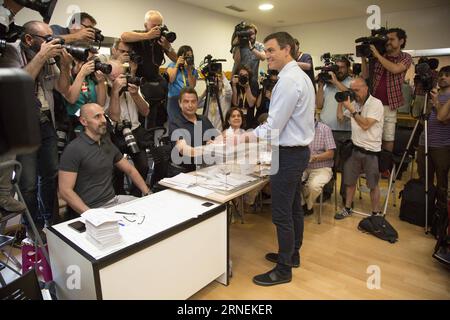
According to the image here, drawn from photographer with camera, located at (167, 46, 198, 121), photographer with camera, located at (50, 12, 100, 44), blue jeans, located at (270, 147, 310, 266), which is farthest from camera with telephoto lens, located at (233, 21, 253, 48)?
blue jeans, located at (270, 147, 310, 266)

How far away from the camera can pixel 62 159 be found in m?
1.87

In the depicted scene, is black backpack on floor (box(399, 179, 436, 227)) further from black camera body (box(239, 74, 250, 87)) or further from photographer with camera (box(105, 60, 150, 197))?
photographer with camera (box(105, 60, 150, 197))

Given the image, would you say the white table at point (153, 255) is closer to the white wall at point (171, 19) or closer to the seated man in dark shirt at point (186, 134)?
the seated man in dark shirt at point (186, 134)

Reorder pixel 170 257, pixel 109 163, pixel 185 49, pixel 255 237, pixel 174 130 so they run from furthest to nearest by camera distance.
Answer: pixel 185 49, pixel 255 237, pixel 174 130, pixel 109 163, pixel 170 257

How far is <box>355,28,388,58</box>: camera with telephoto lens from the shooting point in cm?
280

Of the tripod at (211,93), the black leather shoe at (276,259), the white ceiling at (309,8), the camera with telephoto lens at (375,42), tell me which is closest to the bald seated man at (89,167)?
the black leather shoe at (276,259)

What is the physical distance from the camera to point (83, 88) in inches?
91.7

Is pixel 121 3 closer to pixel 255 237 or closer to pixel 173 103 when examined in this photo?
pixel 173 103

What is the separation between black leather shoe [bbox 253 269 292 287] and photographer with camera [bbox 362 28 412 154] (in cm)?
177

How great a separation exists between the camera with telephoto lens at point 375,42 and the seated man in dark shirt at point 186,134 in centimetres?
169

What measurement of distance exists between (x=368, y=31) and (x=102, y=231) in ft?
20.9

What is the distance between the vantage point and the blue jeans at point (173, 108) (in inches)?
101
